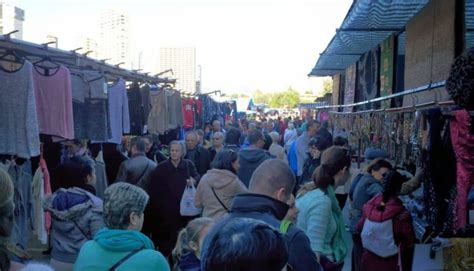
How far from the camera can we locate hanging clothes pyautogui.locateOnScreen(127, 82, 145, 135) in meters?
8.67

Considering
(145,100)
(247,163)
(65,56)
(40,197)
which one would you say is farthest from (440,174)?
(145,100)

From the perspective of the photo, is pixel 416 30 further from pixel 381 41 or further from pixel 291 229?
pixel 291 229

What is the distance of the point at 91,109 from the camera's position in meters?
6.75

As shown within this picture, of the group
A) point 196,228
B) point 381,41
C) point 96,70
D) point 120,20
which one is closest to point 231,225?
point 196,228

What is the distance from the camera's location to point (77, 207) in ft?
15.2

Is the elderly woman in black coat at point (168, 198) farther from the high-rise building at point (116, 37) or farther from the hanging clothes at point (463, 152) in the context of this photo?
the high-rise building at point (116, 37)

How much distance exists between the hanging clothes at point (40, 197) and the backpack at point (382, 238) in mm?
3010

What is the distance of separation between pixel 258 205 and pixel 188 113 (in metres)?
10.7

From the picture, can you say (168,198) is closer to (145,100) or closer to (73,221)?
(73,221)

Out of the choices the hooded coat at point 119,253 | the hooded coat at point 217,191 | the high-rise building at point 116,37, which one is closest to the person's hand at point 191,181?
the hooded coat at point 217,191

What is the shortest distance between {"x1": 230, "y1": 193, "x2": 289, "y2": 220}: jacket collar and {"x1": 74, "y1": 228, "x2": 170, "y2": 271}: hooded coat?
493mm

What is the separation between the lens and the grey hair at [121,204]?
10.7ft

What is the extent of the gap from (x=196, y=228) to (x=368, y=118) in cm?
422

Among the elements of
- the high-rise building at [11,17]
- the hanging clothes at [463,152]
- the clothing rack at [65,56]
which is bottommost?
the hanging clothes at [463,152]
